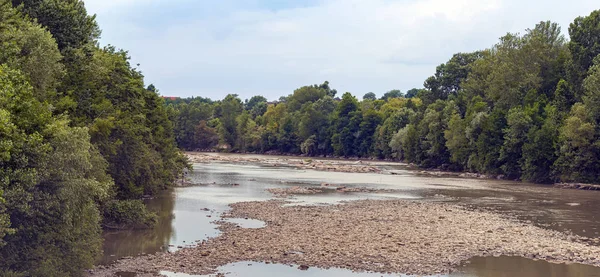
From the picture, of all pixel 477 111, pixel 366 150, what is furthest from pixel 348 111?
pixel 477 111

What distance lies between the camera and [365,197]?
189 ft

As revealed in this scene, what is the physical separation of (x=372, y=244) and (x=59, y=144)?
15.6 meters

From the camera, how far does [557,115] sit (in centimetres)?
7794

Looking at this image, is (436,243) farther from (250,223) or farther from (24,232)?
(24,232)

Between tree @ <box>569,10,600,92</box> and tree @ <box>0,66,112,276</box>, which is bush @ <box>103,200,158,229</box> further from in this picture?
tree @ <box>569,10,600,92</box>

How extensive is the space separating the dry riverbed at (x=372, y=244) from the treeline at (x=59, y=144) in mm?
3305

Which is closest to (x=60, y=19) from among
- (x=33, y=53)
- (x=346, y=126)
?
Answer: (x=33, y=53)

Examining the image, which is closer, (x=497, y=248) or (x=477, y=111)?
(x=497, y=248)

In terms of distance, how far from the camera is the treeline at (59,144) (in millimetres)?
20812

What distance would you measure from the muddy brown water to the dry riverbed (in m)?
1.08

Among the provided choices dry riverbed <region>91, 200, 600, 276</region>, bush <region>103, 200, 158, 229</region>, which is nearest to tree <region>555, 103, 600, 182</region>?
dry riverbed <region>91, 200, 600, 276</region>

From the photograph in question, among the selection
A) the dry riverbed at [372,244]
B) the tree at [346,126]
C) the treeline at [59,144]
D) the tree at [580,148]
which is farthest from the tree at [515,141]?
the tree at [346,126]

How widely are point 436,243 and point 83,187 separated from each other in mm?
17226

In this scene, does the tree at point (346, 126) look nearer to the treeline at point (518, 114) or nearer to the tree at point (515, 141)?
the treeline at point (518, 114)
